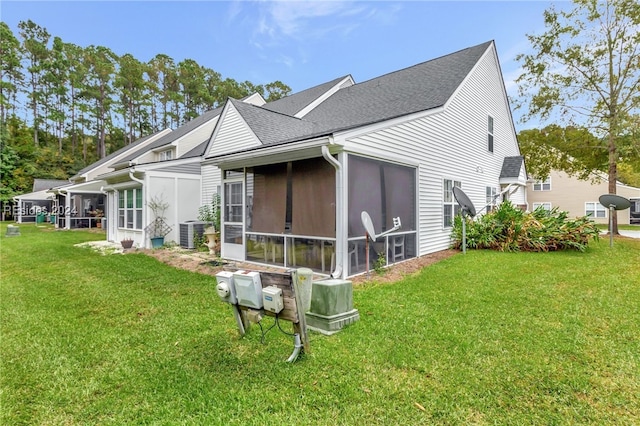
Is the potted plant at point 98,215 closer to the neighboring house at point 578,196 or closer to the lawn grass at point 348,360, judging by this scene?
the lawn grass at point 348,360

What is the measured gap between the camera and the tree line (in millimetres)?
31859

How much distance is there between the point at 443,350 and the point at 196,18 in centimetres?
1238

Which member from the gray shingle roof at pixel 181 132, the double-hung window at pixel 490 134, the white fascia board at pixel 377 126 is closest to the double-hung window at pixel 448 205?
the white fascia board at pixel 377 126

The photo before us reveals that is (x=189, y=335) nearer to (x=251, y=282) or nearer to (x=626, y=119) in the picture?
(x=251, y=282)

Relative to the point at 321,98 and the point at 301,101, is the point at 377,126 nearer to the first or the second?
the point at 321,98

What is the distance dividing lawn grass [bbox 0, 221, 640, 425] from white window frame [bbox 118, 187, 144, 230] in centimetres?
626

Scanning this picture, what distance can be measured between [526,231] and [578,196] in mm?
20198

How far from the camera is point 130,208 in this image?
12172 millimetres

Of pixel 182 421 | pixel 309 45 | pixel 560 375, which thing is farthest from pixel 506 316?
pixel 309 45

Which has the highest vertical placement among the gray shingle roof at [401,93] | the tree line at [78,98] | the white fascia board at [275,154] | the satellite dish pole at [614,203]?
the tree line at [78,98]

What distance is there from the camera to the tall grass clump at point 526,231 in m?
9.04

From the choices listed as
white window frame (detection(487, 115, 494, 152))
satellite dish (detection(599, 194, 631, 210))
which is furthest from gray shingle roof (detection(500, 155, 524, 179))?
satellite dish (detection(599, 194, 631, 210))

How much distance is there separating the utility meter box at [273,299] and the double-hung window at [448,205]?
7.97 metres

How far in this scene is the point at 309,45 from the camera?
1435 centimetres
